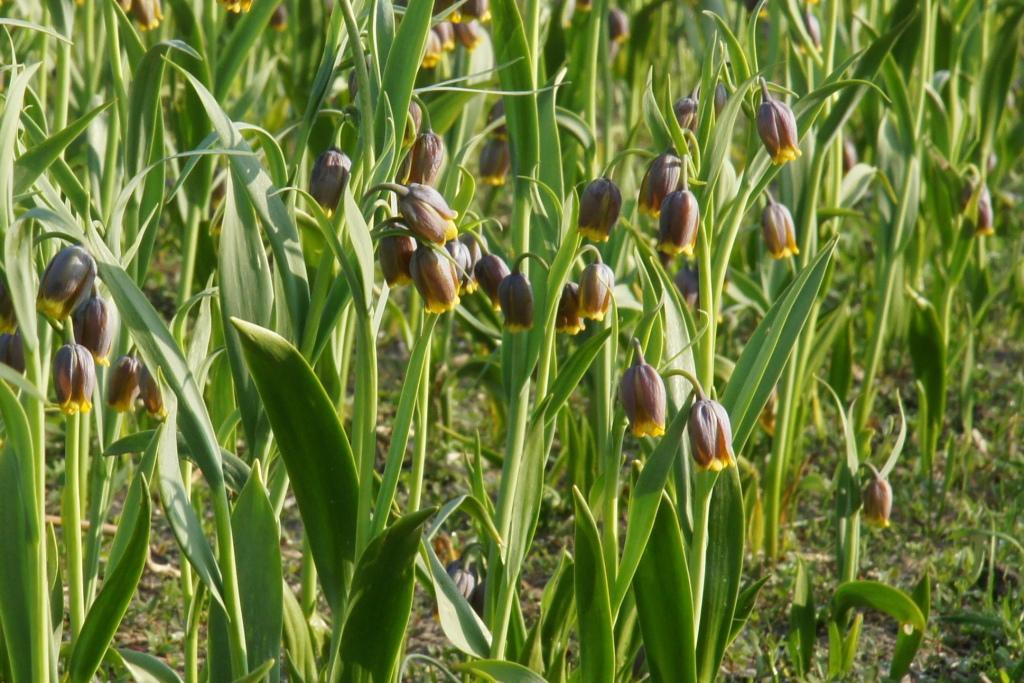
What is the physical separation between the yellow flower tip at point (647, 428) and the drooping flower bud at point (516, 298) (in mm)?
228

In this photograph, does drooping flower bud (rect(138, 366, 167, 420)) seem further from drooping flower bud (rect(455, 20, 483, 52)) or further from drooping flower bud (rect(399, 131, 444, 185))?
drooping flower bud (rect(455, 20, 483, 52))

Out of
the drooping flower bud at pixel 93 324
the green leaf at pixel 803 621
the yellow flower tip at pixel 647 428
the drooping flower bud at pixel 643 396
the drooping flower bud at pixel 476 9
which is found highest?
the drooping flower bud at pixel 476 9

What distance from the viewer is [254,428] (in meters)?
1.92

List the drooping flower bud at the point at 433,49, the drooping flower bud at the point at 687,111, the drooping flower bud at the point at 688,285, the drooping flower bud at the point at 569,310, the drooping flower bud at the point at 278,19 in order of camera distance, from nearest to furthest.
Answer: the drooping flower bud at the point at 569,310 → the drooping flower bud at the point at 687,111 → the drooping flower bud at the point at 433,49 → the drooping flower bud at the point at 688,285 → the drooping flower bud at the point at 278,19

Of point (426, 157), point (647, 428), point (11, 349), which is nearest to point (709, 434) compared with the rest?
point (647, 428)

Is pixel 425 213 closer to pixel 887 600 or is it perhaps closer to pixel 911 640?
pixel 887 600

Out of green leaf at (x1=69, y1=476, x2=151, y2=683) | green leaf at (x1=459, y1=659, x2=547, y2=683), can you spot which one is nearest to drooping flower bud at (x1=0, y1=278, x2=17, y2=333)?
green leaf at (x1=69, y1=476, x2=151, y2=683)

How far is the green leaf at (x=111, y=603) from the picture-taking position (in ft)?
5.90

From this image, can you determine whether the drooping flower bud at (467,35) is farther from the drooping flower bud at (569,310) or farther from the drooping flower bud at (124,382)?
the drooping flower bud at (124,382)

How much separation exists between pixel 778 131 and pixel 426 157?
0.58 metres

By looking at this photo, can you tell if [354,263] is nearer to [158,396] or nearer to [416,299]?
[158,396]

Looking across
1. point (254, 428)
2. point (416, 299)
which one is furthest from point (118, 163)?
point (254, 428)

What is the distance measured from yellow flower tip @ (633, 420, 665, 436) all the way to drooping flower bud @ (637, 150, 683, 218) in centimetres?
33

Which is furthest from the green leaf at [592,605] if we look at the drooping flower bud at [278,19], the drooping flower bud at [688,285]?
the drooping flower bud at [278,19]
